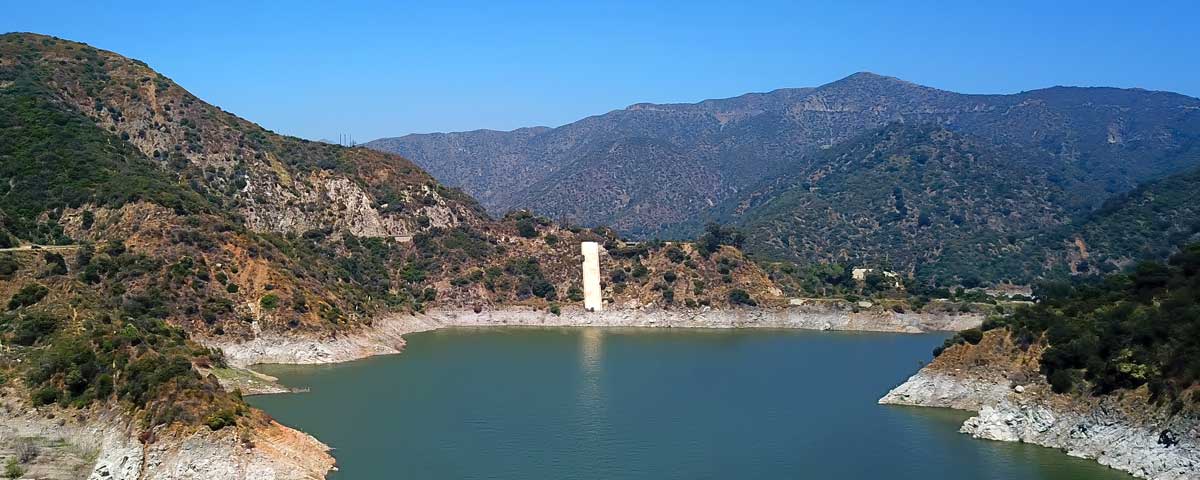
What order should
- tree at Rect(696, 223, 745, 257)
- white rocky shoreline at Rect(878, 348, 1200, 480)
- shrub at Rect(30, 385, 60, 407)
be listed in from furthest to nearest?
1. tree at Rect(696, 223, 745, 257)
2. shrub at Rect(30, 385, 60, 407)
3. white rocky shoreline at Rect(878, 348, 1200, 480)

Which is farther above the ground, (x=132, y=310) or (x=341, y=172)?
(x=341, y=172)

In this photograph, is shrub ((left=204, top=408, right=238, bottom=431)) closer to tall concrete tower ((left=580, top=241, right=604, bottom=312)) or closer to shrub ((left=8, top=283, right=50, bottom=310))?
shrub ((left=8, top=283, right=50, bottom=310))

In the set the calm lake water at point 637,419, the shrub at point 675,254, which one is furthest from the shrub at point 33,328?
the shrub at point 675,254

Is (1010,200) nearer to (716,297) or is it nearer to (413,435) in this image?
(716,297)

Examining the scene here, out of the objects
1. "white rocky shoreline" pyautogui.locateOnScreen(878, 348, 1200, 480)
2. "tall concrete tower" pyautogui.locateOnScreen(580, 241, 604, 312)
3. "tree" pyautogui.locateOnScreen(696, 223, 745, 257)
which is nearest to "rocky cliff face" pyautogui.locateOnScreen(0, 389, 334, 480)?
"white rocky shoreline" pyautogui.locateOnScreen(878, 348, 1200, 480)

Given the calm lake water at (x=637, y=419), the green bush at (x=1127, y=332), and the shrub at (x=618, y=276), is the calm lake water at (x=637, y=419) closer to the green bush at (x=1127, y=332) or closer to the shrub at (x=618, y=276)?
the green bush at (x=1127, y=332)

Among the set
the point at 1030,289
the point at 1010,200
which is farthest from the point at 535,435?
the point at 1010,200

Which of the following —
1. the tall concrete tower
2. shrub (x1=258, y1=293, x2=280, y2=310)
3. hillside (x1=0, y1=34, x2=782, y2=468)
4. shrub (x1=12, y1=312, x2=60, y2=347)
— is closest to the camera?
hillside (x1=0, y1=34, x2=782, y2=468)
